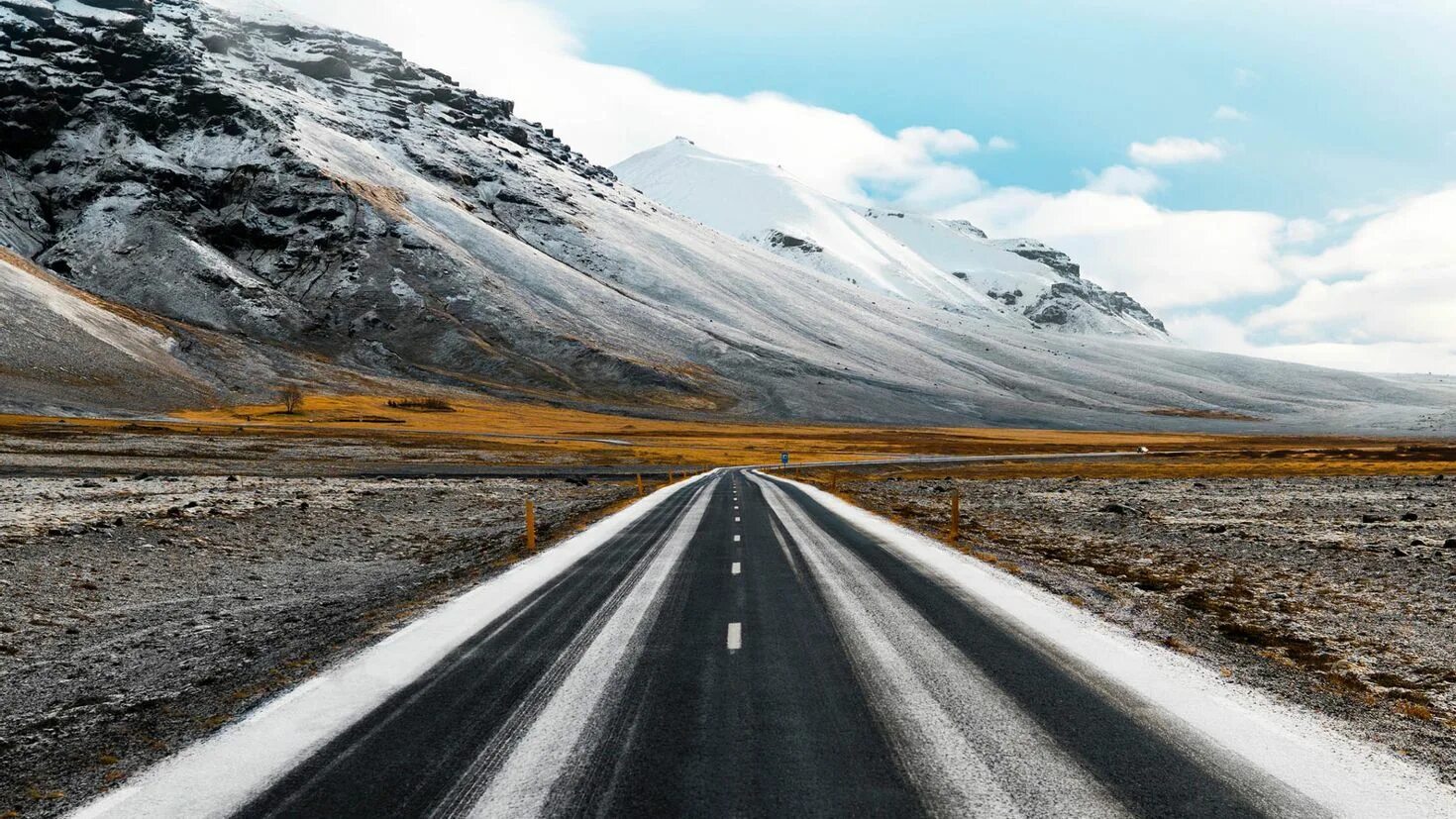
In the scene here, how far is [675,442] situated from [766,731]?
104552 millimetres

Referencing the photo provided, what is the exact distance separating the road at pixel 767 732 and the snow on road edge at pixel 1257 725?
148 millimetres

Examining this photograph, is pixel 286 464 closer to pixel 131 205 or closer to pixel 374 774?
pixel 374 774

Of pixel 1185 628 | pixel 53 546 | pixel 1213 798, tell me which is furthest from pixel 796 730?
pixel 53 546

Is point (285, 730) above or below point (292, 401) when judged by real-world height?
below

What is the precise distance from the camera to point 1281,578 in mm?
15320

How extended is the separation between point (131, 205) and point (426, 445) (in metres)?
175

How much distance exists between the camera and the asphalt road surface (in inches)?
211

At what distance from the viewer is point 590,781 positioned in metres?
5.58

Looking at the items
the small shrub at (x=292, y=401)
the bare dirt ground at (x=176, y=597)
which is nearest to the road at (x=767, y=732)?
the bare dirt ground at (x=176, y=597)

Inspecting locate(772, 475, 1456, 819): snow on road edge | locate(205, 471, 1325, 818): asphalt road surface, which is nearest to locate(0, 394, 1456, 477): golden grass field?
locate(772, 475, 1456, 819): snow on road edge

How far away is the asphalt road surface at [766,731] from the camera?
5.35 m

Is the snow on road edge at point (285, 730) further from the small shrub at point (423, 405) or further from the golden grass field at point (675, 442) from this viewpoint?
the small shrub at point (423, 405)

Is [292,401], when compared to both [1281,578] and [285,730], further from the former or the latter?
[1281,578]

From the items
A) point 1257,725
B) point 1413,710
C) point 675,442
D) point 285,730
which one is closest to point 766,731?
point 285,730
